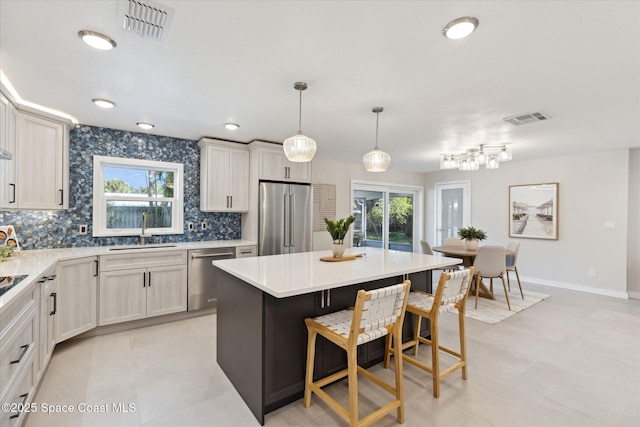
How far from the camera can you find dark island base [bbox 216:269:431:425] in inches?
77.5

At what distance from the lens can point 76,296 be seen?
3082 millimetres

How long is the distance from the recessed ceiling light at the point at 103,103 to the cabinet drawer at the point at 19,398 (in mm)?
2160

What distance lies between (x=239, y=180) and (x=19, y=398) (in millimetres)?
3170

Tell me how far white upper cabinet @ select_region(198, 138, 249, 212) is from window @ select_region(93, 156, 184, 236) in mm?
408

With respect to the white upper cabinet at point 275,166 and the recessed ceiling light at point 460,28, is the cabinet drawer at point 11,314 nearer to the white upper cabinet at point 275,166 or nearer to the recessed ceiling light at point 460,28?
the recessed ceiling light at point 460,28

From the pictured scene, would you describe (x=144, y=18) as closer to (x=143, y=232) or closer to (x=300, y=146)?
(x=300, y=146)

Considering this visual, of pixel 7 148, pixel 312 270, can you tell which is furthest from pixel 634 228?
pixel 7 148

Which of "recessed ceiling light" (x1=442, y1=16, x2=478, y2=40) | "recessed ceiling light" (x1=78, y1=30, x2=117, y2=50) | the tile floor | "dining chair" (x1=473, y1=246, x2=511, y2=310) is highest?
"recessed ceiling light" (x1=442, y1=16, x2=478, y2=40)

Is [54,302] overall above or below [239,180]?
below

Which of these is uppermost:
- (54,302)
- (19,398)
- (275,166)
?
(275,166)

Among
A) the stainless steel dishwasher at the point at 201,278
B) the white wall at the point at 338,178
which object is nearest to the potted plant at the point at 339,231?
the stainless steel dishwasher at the point at 201,278

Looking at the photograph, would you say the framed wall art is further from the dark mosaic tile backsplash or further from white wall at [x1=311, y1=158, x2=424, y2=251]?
the dark mosaic tile backsplash

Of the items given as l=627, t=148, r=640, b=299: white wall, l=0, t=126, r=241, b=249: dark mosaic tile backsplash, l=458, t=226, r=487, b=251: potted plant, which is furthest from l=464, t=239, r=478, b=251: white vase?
l=0, t=126, r=241, b=249: dark mosaic tile backsplash

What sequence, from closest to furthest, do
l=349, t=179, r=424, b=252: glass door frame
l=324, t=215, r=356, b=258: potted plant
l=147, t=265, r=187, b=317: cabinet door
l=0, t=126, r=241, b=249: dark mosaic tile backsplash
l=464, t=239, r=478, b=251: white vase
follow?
1. l=324, t=215, r=356, b=258: potted plant
2. l=0, t=126, r=241, b=249: dark mosaic tile backsplash
3. l=147, t=265, r=187, b=317: cabinet door
4. l=464, t=239, r=478, b=251: white vase
5. l=349, t=179, r=424, b=252: glass door frame
